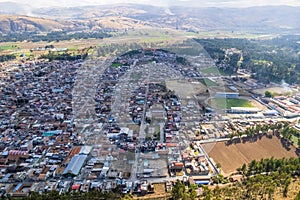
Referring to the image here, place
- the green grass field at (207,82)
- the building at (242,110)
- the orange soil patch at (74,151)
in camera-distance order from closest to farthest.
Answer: the orange soil patch at (74,151), the building at (242,110), the green grass field at (207,82)

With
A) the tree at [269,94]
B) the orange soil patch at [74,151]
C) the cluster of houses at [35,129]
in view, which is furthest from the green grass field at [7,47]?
the tree at [269,94]

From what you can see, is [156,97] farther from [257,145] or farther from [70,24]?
[70,24]

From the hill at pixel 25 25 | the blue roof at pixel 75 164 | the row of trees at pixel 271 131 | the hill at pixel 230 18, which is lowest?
the blue roof at pixel 75 164

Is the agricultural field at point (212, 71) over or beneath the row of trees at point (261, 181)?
over

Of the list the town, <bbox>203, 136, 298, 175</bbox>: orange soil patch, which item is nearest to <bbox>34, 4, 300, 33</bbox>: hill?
the town

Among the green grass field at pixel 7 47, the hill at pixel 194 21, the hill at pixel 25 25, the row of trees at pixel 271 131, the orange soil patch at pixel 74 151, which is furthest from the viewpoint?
the hill at pixel 194 21

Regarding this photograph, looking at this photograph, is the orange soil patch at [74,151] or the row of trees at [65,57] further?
the row of trees at [65,57]

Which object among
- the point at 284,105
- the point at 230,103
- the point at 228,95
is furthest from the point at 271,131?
the point at 228,95

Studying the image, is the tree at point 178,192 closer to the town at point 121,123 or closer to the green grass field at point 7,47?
the town at point 121,123
